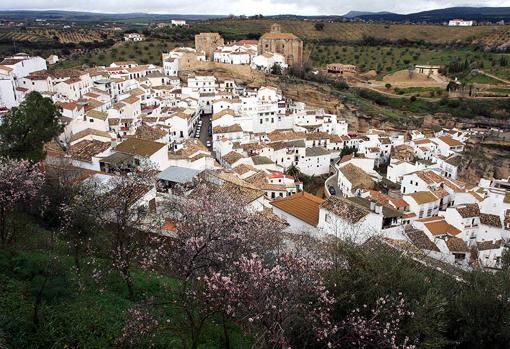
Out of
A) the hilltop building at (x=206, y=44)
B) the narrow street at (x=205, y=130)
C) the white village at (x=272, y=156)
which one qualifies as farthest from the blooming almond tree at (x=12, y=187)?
the hilltop building at (x=206, y=44)

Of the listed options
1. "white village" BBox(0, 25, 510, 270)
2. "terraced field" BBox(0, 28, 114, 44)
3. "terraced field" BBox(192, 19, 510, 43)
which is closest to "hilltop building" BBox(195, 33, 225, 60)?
"white village" BBox(0, 25, 510, 270)

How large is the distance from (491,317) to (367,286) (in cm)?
387

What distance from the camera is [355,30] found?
382 feet

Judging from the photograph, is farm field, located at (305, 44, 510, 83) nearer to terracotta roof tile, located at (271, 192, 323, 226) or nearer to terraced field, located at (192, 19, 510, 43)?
terraced field, located at (192, 19, 510, 43)

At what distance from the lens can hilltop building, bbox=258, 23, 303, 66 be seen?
8131cm

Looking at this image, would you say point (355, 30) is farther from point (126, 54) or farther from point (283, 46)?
point (126, 54)

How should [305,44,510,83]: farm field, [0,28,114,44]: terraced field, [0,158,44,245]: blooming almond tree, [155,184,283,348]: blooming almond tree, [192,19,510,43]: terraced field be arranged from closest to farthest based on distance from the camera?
[155,184,283,348]: blooming almond tree < [0,158,44,245]: blooming almond tree < [305,44,510,83]: farm field < [0,28,114,44]: terraced field < [192,19,510,43]: terraced field

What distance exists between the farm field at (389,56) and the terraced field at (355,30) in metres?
11.7

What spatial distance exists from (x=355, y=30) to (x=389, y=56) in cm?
2714

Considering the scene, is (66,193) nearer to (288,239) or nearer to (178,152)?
(288,239)

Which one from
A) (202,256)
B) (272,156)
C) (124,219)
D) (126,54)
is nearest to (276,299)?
(202,256)

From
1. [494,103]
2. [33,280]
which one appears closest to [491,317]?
[33,280]

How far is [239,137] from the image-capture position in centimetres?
4403

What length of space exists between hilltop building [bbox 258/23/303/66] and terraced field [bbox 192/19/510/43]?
24.3 metres
